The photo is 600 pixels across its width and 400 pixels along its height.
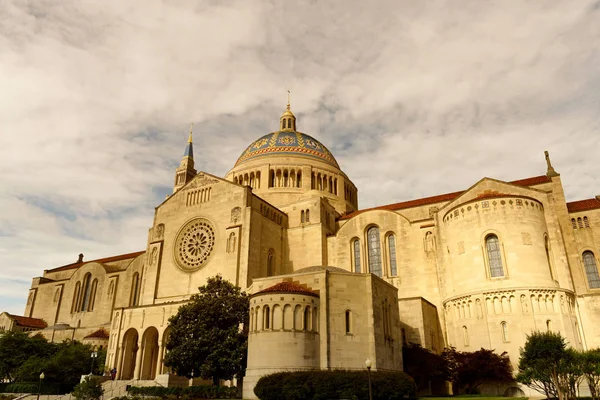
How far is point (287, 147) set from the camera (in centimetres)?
5394

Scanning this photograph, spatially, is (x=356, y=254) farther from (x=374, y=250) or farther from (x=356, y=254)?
(x=374, y=250)

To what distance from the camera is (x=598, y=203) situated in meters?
35.4

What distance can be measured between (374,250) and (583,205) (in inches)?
654

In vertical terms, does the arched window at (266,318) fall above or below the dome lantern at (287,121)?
below

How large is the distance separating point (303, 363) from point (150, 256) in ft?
76.5

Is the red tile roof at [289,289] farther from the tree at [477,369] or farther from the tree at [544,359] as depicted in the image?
the tree at [544,359]

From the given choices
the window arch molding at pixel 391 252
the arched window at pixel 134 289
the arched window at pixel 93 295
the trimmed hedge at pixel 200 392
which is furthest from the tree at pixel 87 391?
the arched window at pixel 93 295

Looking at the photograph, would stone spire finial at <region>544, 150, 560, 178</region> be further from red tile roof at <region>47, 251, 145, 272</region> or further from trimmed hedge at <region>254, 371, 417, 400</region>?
red tile roof at <region>47, 251, 145, 272</region>

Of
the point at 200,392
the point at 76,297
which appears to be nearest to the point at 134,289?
the point at 76,297

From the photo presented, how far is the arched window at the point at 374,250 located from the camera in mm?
40156

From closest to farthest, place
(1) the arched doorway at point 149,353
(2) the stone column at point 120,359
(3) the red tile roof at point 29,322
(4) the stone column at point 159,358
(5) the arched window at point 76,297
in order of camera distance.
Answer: (4) the stone column at point 159,358 < (1) the arched doorway at point 149,353 < (2) the stone column at point 120,359 < (3) the red tile roof at point 29,322 < (5) the arched window at point 76,297

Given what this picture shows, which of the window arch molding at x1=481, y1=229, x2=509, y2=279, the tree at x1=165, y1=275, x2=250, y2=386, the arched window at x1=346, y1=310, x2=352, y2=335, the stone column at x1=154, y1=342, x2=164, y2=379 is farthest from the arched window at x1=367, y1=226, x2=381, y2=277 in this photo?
the stone column at x1=154, y1=342, x2=164, y2=379

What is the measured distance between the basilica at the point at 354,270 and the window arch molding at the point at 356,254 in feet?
0.54

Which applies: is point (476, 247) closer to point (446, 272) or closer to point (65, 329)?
point (446, 272)
